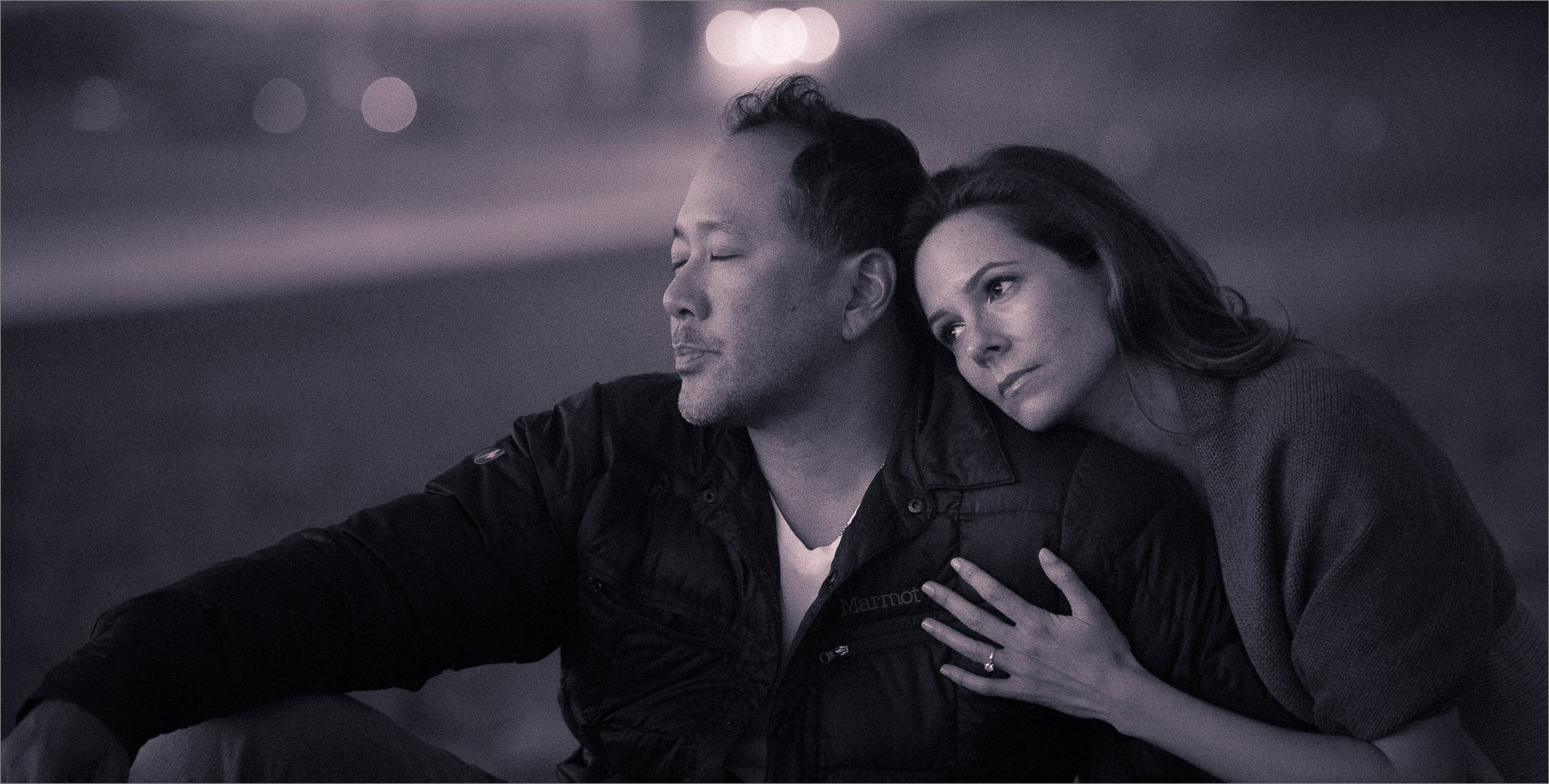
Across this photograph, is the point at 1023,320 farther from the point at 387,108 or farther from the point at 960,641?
the point at 387,108

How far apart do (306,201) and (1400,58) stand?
Answer: 672 cm

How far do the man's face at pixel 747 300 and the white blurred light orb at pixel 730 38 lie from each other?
4.97 meters

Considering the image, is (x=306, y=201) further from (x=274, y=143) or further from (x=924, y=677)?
(x=924, y=677)

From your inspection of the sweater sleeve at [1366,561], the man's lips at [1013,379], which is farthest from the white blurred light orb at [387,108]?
the sweater sleeve at [1366,561]

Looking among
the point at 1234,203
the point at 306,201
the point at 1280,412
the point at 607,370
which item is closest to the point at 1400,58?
the point at 1234,203

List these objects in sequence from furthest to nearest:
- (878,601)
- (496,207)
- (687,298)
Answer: (496,207) → (687,298) → (878,601)

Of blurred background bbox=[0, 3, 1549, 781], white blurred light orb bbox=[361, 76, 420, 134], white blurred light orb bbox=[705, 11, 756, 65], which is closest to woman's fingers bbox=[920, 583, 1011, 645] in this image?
blurred background bbox=[0, 3, 1549, 781]

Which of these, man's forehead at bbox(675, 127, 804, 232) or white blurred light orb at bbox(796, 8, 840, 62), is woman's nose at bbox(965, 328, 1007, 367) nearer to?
man's forehead at bbox(675, 127, 804, 232)

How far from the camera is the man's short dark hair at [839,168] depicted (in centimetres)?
216

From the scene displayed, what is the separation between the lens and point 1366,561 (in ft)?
5.63

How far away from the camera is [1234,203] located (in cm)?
720

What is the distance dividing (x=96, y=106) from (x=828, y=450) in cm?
577

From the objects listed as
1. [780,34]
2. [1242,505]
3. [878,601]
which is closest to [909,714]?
[878,601]

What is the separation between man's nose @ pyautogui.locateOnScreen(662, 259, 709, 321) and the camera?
6.75 feet
